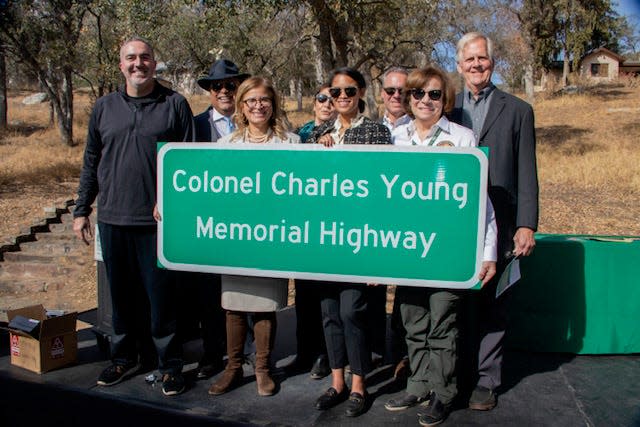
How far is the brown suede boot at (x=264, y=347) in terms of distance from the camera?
3924 mm

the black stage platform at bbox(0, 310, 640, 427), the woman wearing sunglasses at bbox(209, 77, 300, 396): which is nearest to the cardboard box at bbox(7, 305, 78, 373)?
the black stage platform at bbox(0, 310, 640, 427)

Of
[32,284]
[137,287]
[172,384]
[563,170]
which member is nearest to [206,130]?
[137,287]

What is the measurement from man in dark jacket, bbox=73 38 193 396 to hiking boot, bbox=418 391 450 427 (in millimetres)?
1517

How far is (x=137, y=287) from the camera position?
4273 mm

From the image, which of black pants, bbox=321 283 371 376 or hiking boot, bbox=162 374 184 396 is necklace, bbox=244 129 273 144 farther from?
hiking boot, bbox=162 374 184 396

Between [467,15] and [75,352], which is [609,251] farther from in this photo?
[467,15]

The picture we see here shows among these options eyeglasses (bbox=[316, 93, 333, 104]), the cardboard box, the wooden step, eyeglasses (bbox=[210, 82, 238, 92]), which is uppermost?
eyeglasses (bbox=[210, 82, 238, 92])

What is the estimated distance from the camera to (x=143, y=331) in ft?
14.4

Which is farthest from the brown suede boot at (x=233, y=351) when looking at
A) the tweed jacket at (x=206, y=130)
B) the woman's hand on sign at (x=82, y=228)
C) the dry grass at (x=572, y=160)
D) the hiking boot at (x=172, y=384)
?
the dry grass at (x=572, y=160)

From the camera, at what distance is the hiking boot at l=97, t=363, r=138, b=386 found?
417 centimetres

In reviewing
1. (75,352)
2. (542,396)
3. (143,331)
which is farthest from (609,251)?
(75,352)

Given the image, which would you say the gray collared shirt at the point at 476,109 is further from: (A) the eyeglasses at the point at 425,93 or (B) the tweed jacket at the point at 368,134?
(B) the tweed jacket at the point at 368,134

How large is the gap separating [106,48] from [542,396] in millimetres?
21001

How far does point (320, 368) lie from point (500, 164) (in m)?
1.76
